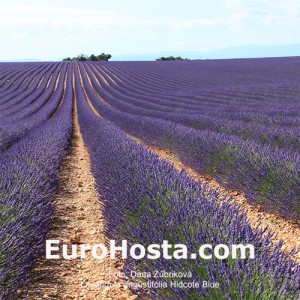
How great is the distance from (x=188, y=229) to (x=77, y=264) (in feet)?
3.72

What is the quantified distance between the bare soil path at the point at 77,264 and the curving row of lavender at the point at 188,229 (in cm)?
24

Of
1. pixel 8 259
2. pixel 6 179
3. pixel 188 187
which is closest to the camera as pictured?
pixel 8 259

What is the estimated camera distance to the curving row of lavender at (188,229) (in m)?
1.47

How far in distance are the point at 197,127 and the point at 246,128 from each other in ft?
6.91

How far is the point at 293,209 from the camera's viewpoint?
3.47 m

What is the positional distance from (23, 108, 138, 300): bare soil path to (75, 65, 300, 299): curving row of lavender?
24 centimetres

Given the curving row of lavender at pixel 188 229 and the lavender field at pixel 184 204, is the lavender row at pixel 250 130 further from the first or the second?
the curving row of lavender at pixel 188 229

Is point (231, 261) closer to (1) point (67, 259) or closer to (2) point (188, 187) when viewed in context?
(2) point (188, 187)

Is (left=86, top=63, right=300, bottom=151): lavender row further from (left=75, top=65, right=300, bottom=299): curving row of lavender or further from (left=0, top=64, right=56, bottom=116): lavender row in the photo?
(left=0, top=64, right=56, bottom=116): lavender row

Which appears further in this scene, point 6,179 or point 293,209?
point 293,209

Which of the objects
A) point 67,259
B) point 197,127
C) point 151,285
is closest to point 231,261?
point 151,285

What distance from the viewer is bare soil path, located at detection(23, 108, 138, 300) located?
2330 millimetres

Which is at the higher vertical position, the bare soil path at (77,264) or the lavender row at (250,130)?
the lavender row at (250,130)

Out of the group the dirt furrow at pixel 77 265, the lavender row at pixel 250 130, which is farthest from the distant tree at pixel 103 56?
the dirt furrow at pixel 77 265
